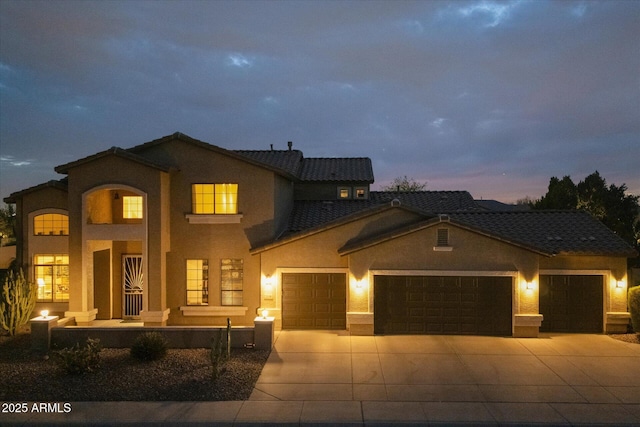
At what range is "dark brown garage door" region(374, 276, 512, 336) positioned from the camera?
15.1 metres

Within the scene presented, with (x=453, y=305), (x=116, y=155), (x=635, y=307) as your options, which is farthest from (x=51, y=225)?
(x=635, y=307)

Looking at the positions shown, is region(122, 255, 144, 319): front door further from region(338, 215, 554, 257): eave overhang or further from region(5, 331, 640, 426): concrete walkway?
→ region(338, 215, 554, 257): eave overhang

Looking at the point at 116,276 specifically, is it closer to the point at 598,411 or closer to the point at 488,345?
the point at 488,345

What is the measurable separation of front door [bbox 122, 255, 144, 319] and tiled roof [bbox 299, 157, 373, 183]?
344 inches

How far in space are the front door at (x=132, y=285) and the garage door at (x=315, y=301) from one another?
5.94m

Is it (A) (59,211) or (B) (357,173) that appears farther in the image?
(B) (357,173)

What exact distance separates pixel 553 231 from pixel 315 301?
938cm

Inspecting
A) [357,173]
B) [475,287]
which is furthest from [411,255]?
[357,173]

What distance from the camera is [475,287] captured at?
15.2m

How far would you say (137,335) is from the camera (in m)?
13.2

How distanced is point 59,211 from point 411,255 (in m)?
13.5

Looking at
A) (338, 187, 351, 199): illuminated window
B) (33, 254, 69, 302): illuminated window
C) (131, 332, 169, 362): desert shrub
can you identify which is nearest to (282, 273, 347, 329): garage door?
(131, 332, 169, 362): desert shrub

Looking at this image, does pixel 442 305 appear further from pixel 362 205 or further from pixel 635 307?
pixel 362 205

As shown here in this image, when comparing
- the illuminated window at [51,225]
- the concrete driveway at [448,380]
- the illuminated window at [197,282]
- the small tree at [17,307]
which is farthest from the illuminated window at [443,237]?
the small tree at [17,307]
